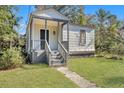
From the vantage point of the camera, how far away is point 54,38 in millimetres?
17875

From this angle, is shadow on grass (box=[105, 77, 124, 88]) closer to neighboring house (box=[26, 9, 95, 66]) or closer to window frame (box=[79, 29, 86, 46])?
neighboring house (box=[26, 9, 95, 66])

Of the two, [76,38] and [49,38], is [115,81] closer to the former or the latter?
[49,38]

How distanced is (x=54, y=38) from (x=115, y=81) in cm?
998

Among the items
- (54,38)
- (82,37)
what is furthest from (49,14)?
(82,37)

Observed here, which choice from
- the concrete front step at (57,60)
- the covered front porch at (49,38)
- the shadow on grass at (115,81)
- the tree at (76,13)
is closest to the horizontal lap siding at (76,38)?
the covered front porch at (49,38)

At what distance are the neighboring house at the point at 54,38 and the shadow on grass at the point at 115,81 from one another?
5.07 m

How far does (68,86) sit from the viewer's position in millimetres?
7828

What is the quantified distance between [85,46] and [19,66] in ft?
29.0

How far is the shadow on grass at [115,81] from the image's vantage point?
805 centimetres

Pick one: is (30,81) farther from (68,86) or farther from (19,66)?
(19,66)

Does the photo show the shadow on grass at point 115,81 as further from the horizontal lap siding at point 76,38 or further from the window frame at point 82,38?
the window frame at point 82,38

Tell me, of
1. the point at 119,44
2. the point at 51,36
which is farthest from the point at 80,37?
the point at 119,44

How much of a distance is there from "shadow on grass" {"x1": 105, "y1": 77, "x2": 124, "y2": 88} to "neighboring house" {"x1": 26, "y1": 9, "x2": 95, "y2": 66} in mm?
5069

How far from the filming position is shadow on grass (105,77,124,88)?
8047mm
